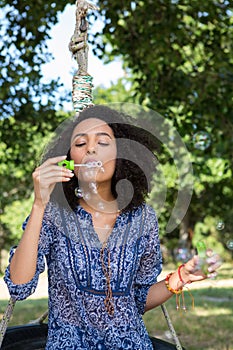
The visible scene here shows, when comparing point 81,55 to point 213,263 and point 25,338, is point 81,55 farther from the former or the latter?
point 25,338

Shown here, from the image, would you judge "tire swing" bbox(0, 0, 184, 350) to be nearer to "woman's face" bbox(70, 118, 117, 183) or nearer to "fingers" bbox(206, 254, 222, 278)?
"woman's face" bbox(70, 118, 117, 183)

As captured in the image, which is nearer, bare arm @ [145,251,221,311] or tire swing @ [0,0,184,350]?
bare arm @ [145,251,221,311]

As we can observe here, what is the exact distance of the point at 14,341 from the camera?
9.27 feet

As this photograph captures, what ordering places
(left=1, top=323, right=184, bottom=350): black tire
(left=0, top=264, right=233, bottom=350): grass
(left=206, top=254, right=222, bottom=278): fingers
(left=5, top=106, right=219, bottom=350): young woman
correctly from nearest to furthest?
(left=206, top=254, right=222, bottom=278): fingers < (left=5, top=106, right=219, bottom=350): young woman < (left=1, top=323, right=184, bottom=350): black tire < (left=0, top=264, right=233, bottom=350): grass

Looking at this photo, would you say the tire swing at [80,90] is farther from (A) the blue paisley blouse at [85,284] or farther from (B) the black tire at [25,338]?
(A) the blue paisley blouse at [85,284]

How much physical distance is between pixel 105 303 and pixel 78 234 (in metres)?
0.28

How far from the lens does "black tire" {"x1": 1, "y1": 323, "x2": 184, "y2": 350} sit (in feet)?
9.00

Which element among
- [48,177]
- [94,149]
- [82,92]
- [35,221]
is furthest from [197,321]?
[48,177]

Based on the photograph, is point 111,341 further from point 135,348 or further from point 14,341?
point 14,341

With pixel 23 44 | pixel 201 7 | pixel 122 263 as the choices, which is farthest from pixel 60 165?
pixel 23 44

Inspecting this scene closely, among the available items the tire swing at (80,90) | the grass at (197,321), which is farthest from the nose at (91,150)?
the grass at (197,321)

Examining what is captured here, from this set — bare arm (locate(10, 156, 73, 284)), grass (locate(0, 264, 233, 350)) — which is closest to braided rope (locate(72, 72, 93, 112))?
bare arm (locate(10, 156, 73, 284))

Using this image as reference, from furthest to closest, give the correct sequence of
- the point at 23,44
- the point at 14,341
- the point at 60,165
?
the point at 23,44 < the point at 14,341 < the point at 60,165

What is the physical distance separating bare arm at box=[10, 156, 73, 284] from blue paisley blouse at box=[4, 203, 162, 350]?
58 mm
